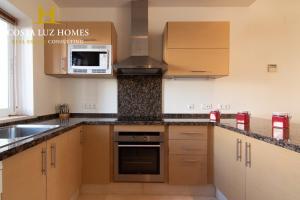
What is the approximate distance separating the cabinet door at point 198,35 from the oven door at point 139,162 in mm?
1299

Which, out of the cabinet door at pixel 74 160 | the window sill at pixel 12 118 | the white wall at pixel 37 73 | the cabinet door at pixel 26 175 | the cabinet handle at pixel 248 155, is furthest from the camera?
the white wall at pixel 37 73

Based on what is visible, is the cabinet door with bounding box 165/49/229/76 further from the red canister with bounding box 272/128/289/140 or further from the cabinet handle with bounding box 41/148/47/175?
the cabinet handle with bounding box 41/148/47/175

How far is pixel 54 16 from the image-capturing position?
3135 mm

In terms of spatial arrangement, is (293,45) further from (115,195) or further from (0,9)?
(0,9)

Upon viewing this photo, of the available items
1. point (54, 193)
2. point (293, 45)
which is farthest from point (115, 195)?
point (293, 45)

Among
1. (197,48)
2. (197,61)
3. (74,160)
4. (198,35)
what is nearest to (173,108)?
(197,61)

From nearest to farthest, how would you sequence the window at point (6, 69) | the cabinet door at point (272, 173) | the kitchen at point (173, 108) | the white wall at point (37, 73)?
1. the cabinet door at point (272, 173)
2. the kitchen at point (173, 108)
3. the window at point (6, 69)
4. the white wall at point (37, 73)

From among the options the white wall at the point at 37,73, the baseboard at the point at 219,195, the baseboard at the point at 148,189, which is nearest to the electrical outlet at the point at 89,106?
the white wall at the point at 37,73

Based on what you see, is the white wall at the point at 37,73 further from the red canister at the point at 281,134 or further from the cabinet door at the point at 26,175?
the red canister at the point at 281,134

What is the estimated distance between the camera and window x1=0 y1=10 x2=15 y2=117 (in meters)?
2.43

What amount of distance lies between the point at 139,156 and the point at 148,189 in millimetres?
414

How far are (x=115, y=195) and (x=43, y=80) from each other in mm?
1657

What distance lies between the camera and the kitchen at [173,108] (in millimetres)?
1690

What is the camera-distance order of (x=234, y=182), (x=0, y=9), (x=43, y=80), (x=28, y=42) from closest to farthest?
(x=234, y=182) < (x=0, y=9) < (x=28, y=42) < (x=43, y=80)
